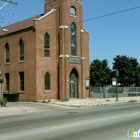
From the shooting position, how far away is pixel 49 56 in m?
34.5

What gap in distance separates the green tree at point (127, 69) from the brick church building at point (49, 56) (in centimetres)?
3781

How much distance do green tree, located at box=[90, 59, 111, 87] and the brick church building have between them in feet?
112

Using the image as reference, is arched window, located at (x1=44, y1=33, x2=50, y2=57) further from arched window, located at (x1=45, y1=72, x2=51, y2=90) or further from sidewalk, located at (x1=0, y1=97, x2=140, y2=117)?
sidewalk, located at (x1=0, y1=97, x2=140, y2=117)

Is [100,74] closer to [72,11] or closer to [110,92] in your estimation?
[110,92]

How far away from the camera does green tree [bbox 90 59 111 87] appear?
71.8 meters

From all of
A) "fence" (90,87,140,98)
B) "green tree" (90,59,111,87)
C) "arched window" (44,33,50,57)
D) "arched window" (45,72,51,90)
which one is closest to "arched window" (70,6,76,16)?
"arched window" (44,33,50,57)

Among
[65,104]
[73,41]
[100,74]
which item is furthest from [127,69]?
[65,104]

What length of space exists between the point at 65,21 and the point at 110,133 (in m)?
26.2

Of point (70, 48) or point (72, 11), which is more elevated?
point (72, 11)

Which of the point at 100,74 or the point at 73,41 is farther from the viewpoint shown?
the point at 100,74

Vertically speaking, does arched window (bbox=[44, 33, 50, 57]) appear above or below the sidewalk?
above

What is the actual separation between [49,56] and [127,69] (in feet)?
149

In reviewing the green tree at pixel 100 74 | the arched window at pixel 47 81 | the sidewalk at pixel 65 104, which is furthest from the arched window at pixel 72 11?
the green tree at pixel 100 74

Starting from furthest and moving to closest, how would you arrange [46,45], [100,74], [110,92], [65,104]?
[100,74] < [110,92] < [46,45] < [65,104]
